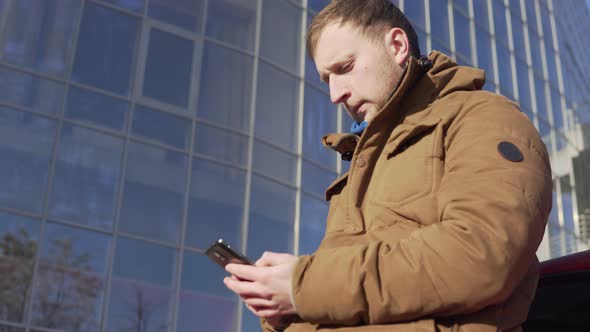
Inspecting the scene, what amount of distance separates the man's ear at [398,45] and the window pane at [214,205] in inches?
366

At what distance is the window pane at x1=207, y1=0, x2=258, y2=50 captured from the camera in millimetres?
12523

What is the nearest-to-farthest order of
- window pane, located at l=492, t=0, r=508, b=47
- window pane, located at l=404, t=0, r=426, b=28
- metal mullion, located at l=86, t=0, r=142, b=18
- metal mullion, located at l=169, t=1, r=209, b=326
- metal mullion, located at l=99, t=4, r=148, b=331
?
metal mullion, located at l=99, t=4, r=148, b=331, metal mullion, located at l=169, t=1, r=209, b=326, metal mullion, located at l=86, t=0, r=142, b=18, window pane, located at l=404, t=0, r=426, b=28, window pane, located at l=492, t=0, r=508, b=47

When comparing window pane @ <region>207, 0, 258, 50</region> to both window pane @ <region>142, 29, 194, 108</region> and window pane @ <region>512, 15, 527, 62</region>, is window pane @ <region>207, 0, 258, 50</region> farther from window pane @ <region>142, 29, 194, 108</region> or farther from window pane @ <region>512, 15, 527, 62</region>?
window pane @ <region>512, 15, 527, 62</region>

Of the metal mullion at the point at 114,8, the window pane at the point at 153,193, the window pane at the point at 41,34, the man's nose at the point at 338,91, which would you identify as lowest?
the man's nose at the point at 338,91

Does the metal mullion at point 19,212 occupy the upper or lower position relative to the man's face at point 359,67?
upper

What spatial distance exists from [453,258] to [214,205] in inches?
397

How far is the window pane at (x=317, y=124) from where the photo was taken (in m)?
13.1

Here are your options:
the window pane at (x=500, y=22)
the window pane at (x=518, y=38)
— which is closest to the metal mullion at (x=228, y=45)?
the window pane at (x=500, y=22)

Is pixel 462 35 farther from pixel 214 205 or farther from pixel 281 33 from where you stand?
pixel 214 205

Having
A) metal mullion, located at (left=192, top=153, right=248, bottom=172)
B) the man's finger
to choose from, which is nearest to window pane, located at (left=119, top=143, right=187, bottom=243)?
metal mullion, located at (left=192, top=153, right=248, bottom=172)

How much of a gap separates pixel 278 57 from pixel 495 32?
25.9ft

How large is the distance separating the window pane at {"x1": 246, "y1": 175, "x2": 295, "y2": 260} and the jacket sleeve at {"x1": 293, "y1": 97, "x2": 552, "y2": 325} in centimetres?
1008

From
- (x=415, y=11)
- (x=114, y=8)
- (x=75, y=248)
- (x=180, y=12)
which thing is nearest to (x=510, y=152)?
(x=75, y=248)

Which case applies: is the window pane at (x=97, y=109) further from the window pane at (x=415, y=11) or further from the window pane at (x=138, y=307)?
the window pane at (x=415, y=11)
